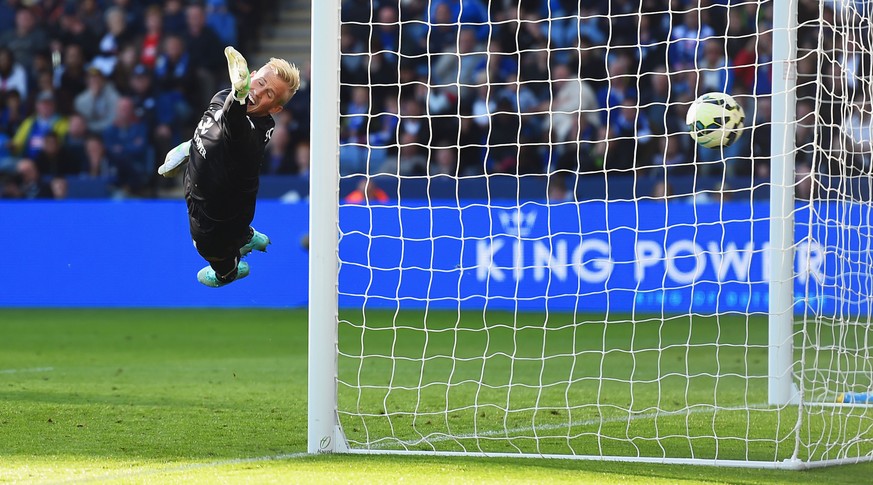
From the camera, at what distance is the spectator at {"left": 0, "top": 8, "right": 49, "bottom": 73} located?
56.1 ft

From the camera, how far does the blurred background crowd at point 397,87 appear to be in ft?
44.1

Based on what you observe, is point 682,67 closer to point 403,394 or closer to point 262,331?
point 262,331

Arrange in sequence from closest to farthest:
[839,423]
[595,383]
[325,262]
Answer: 1. [325,262]
2. [839,423]
3. [595,383]

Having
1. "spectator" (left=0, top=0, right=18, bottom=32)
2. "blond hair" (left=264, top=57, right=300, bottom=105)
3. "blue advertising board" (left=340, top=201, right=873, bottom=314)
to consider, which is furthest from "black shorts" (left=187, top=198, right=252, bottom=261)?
"spectator" (left=0, top=0, right=18, bottom=32)

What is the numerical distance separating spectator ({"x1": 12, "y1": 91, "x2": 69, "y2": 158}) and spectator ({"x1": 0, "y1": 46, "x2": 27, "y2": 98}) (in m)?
0.54

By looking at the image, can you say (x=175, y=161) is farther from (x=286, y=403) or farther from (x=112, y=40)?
(x=112, y=40)

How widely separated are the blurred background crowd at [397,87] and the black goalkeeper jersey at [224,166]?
21.7 ft

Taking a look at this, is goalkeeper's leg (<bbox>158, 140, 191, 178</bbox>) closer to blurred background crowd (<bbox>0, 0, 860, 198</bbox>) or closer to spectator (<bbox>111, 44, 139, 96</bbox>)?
blurred background crowd (<bbox>0, 0, 860, 198</bbox>)

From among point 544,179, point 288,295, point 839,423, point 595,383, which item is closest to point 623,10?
point 544,179

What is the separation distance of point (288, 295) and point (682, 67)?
523 centimetres

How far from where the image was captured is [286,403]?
705 cm

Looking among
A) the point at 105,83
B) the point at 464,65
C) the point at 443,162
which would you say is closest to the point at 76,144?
the point at 105,83

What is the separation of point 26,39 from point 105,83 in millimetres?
1723

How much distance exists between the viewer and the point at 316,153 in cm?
551
